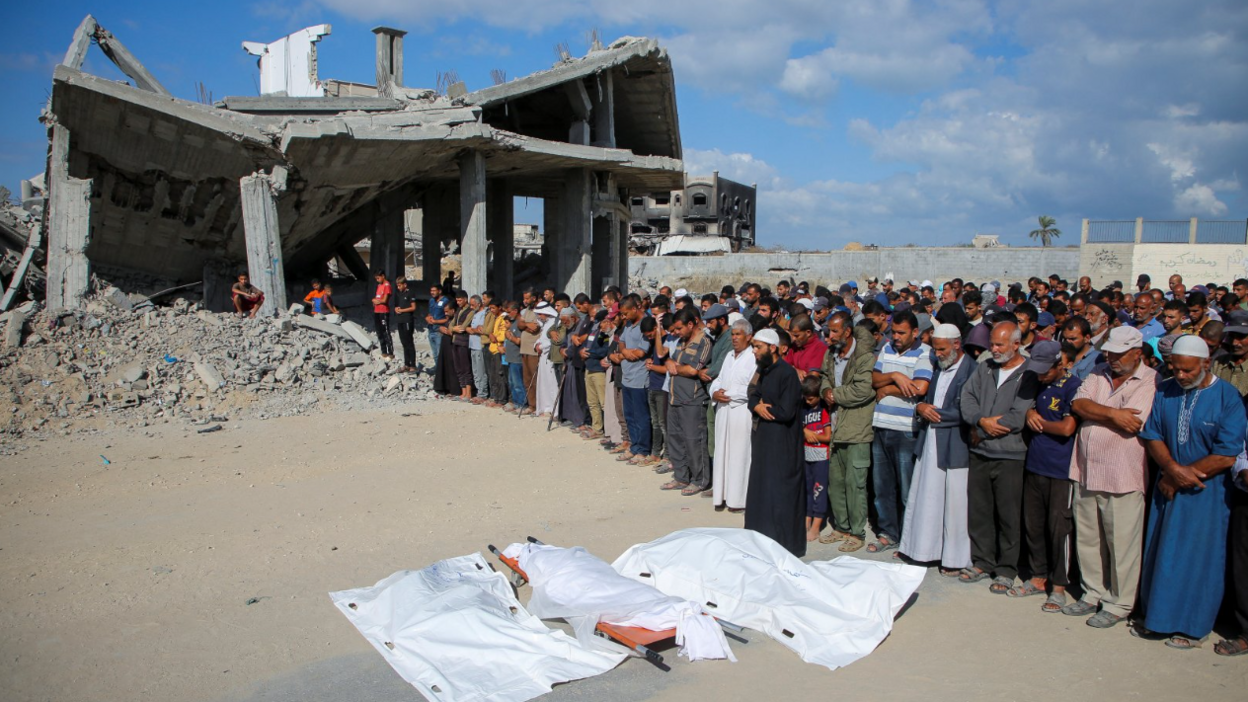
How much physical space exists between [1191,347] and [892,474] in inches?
89.4

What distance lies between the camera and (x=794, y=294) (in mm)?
12703

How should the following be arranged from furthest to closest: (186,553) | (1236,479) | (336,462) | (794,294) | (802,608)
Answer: (794,294) → (336,462) → (186,553) → (802,608) → (1236,479)

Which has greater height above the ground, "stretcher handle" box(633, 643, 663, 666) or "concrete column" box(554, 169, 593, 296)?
"concrete column" box(554, 169, 593, 296)

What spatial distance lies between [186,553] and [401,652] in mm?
2731

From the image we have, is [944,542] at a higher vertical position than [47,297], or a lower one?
lower

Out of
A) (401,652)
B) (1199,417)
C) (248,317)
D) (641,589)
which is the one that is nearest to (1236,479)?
(1199,417)

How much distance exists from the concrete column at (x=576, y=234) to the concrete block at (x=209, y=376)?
808 centimetres

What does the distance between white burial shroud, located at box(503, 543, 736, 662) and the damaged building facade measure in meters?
10.4

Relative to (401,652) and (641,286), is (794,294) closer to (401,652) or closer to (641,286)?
(401,652)

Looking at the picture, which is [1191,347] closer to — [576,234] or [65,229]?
[576,234]

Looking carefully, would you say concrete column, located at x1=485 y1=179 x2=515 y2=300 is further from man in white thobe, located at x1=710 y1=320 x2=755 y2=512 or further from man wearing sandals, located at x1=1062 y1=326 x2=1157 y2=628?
man wearing sandals, located at x1=1062 y1=326 x2=1157 y2=628

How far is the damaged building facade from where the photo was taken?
1345 cm

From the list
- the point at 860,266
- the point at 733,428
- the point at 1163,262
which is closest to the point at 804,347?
the point at 733,428

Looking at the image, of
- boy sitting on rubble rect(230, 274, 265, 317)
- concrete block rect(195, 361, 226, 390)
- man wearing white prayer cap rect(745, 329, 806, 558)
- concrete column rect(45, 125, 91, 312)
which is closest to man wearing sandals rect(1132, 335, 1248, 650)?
man wearing white prayer cap rect(745, 329, 806, 558)
